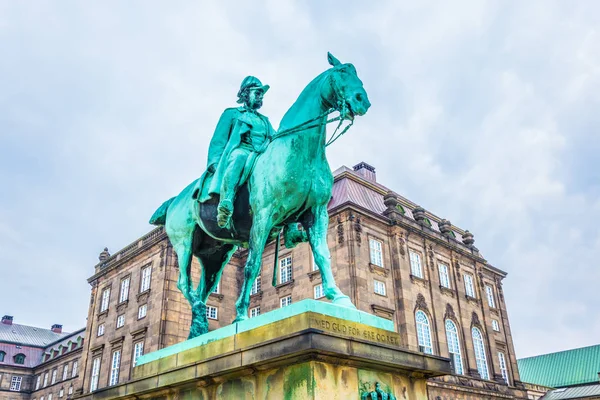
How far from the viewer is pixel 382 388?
181 inches

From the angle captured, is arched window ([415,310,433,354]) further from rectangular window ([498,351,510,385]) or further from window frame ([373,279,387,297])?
rectangular window ([498,351,510,385])

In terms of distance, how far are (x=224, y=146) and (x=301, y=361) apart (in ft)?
11.1

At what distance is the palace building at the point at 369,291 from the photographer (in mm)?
32375

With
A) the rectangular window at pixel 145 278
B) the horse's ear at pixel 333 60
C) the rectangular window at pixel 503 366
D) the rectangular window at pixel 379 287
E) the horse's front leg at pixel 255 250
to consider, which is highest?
the rectangular window at pixel 145 278

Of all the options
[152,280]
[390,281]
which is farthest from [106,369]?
[390,281]

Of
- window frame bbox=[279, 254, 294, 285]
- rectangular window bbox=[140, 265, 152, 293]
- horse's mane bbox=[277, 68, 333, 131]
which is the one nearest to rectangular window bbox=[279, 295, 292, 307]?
window frame bbox=[279, 254, 294, 285]

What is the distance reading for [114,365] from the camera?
39.3 metres

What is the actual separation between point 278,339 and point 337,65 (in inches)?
126

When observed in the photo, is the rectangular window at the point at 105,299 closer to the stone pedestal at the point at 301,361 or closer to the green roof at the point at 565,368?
the stone pedestal at the point at 301,361

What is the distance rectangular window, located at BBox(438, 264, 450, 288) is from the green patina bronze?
110 feet

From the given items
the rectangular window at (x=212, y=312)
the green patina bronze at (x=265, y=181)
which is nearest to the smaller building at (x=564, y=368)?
the rectangular window at (x=212, y=312)

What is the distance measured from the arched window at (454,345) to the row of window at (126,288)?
72.4ft

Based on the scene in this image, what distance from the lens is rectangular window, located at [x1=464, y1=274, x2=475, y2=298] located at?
1605 inches

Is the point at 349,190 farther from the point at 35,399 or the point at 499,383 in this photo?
the point at 35,399
